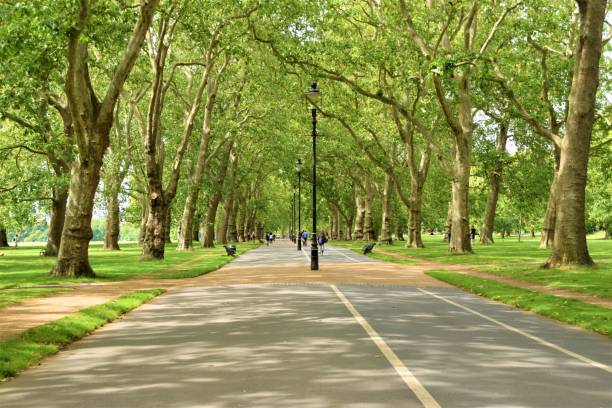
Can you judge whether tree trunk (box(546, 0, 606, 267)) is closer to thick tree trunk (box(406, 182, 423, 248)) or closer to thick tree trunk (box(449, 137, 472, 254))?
thick tree trunk (box(449, 137, 472, 254))

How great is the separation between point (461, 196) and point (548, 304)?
22056mm

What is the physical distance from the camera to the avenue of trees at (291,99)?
21.2 meters

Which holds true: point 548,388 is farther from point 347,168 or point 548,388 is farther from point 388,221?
point 347,168

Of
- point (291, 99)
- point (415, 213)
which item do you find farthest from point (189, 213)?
point (415, 213)

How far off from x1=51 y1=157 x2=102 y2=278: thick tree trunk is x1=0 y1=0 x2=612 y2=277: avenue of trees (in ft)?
0.15

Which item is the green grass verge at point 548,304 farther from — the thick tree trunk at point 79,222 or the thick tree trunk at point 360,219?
the thick tree trunk at point 360,219

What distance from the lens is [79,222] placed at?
69.7 feet

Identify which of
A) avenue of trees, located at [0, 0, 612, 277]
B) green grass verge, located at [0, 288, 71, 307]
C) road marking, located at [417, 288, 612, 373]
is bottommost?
road marking, located at [417, 288, 612, 373]

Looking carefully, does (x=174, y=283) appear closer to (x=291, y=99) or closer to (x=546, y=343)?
(x=546, y=343)

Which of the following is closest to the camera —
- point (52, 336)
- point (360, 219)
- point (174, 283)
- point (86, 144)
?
point (52, 336)

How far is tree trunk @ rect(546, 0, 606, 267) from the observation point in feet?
74.2

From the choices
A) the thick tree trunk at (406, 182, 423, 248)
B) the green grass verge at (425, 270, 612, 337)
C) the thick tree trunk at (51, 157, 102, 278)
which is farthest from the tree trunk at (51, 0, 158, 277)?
the thick tree trunk at (406, 182, 423, 248)

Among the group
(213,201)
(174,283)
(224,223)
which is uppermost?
(213,201)

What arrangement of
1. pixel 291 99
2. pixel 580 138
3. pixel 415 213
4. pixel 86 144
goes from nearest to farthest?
pixel 86 144
pixel 580 138
pixel 291 99
pixel 415 213
